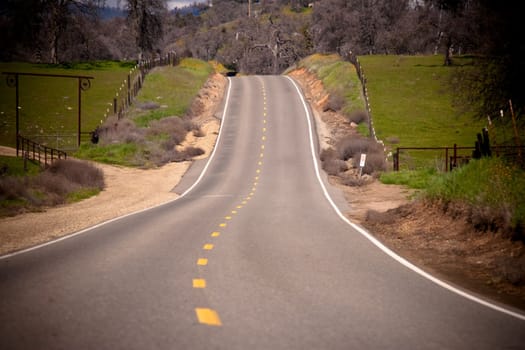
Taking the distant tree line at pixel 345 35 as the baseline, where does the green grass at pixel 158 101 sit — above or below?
below

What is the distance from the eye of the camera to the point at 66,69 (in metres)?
70.6

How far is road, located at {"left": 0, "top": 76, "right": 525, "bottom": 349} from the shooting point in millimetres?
5879

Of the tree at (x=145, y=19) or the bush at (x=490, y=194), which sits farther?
the tree at (x=145, y=19)

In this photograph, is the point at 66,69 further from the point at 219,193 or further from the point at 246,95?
the point at 219,193

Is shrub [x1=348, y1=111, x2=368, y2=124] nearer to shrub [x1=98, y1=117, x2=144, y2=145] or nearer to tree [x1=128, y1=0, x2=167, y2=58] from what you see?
shrub [x1=98, y1=117, x2=144, y2=145]

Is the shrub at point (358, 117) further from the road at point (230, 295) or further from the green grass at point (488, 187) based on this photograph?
the road at point (230, 295)

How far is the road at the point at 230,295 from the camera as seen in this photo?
588 centimetres

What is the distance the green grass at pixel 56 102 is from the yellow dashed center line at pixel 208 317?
35.8 metres

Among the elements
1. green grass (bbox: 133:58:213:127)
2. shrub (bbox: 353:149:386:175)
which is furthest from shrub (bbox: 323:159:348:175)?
green grass (bbox: 133:58:213:127)

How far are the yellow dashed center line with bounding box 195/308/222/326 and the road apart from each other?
0.08ft

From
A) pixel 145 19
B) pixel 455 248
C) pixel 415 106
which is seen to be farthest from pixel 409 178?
pixel 145 19

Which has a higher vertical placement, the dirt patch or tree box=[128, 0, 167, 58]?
tree box=[128, 0, 167, 58]

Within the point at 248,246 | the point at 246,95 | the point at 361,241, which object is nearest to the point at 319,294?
the point at 248,246

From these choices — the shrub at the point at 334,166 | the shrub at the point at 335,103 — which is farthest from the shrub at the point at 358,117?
the shrub at the point at 334,166
